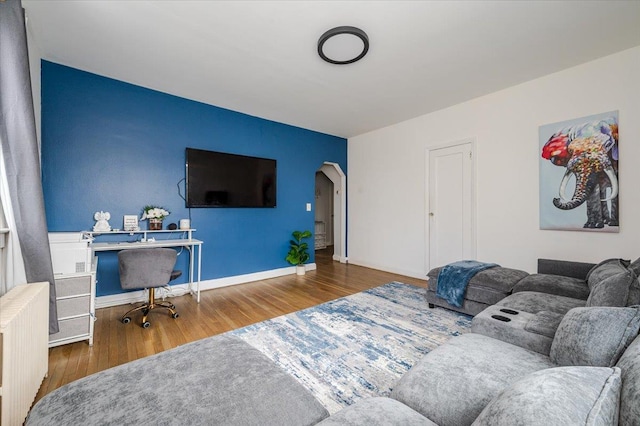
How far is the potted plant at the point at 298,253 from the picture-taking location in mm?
4657

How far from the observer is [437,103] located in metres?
3.95

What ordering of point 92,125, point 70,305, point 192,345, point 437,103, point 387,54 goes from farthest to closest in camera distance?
point 437,103
point 92,125
point 387,54
point 70,305
point 192,345

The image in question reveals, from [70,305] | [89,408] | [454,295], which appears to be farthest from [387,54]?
[70,305]

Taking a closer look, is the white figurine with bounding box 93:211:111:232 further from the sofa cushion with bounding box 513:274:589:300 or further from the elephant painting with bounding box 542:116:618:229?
the elephant painting with bounding box 542:116:618:229

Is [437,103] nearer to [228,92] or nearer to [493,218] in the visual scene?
[493,218]

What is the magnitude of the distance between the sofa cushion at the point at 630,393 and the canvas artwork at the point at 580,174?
297cm

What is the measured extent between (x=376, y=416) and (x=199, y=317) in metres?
2.57

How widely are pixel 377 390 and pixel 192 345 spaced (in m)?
1.18

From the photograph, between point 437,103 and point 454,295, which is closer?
point 454,295

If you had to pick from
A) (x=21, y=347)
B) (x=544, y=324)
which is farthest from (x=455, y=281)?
(x=21, y=347)

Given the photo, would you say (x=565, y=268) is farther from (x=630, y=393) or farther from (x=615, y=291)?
(x=630, y=393)

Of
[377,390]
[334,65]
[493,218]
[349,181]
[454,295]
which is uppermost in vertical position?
[334,65]

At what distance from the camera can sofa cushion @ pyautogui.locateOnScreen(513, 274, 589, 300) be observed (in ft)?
7.32

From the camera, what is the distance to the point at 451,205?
163 inches
